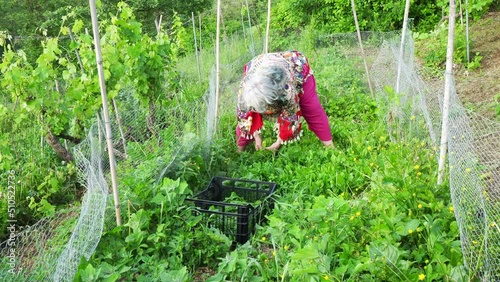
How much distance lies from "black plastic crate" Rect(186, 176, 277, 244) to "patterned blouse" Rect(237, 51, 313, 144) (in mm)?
530

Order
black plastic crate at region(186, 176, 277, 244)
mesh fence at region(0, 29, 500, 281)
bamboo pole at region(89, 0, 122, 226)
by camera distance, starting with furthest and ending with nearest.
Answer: black plastic crate at region(186, 176, 277, 244) → bamboo pole at region(89, 0, 122, 226) → mesh fence at region(0, 29, 500, 281)

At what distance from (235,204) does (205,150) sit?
1.11 metres

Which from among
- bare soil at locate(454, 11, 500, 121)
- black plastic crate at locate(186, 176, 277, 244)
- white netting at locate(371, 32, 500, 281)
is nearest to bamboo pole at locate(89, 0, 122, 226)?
black plastic crate at locate(186, 176, 277, 244)

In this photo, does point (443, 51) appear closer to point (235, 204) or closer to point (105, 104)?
point (235, 204)

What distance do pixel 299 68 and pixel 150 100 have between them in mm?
1527

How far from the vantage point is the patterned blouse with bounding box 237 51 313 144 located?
4070 millimetres

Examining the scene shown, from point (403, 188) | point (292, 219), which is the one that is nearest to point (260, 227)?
point (292, 219)

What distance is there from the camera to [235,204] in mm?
3395

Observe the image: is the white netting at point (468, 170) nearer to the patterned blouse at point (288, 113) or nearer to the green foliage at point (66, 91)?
the patterned blouse at point (288, 113)

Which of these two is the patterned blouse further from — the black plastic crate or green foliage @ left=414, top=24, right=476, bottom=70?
green foliage @ left=414, top=24, right=476, bottom=70

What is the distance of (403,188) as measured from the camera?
3096 mm

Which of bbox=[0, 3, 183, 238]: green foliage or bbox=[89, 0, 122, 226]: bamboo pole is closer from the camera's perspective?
bbox=[89, 0, 122, 226]: bamboo pole

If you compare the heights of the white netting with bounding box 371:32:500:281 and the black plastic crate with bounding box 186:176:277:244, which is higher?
the white netting with bounding box 371:32:500:281

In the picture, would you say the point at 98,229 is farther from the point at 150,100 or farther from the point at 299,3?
the point at 299,3
